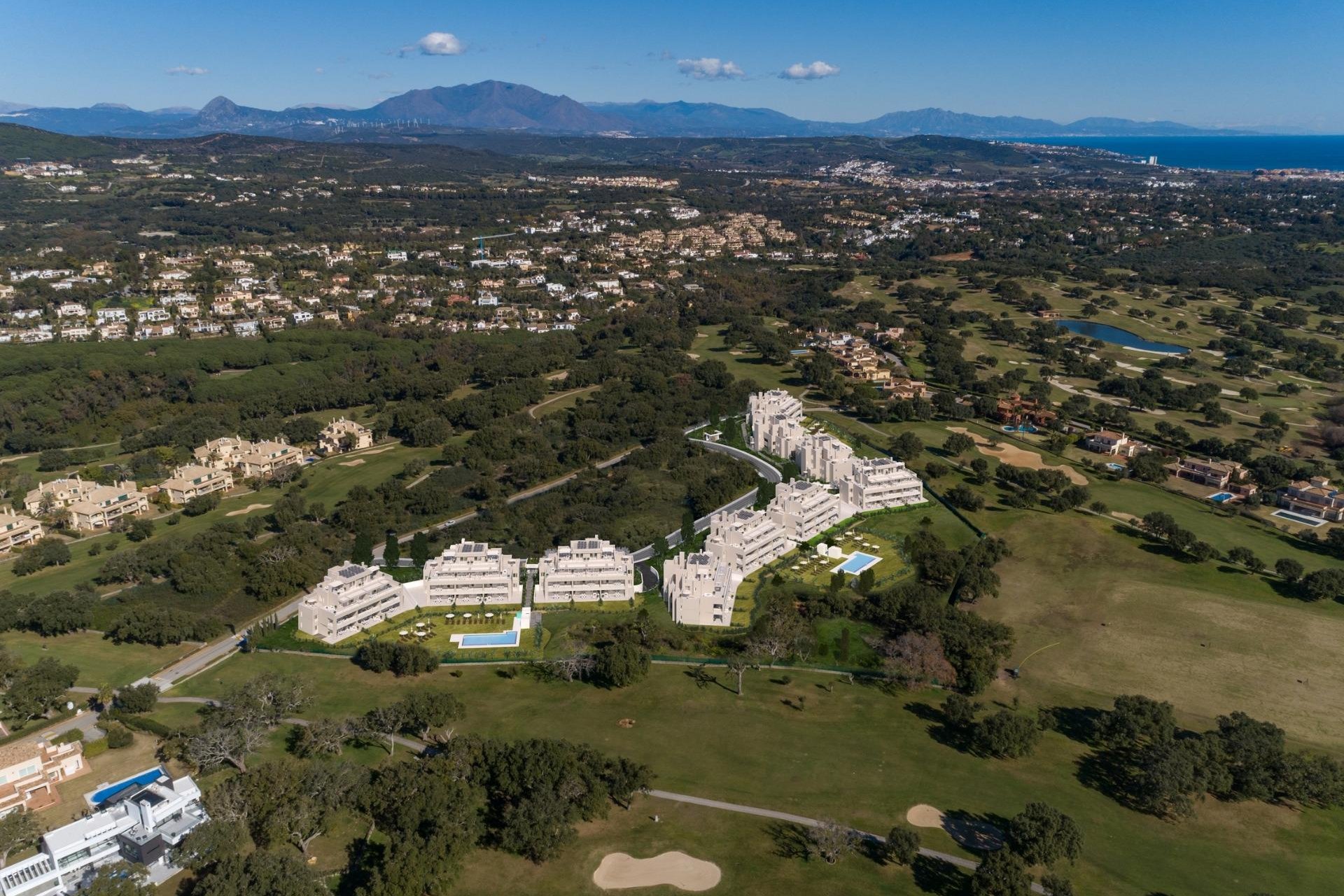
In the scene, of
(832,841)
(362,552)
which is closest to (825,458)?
(362,552)

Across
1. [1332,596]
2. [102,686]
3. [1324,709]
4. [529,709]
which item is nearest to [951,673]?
[1324,709]

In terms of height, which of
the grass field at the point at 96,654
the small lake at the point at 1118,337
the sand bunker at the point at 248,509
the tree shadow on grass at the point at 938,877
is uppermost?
the small lake at the point at 1118,337

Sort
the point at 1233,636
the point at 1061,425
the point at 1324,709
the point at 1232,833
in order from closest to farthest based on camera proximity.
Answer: the point at 1232,833 → the point at 1324,709 → the point at 1233,636 → the point at 1061,425

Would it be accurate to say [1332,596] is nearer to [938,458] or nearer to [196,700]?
[938,458]

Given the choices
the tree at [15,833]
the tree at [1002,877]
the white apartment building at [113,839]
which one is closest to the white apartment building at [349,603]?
the white apartment building at [113,839]

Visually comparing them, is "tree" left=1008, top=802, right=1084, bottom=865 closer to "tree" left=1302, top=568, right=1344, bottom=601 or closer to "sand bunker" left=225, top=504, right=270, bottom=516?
"tree" left=1302, top=568, right=1344, bottom=601

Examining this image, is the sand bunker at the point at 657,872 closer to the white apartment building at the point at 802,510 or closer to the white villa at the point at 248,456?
the white apartment building at the point at 802,510
